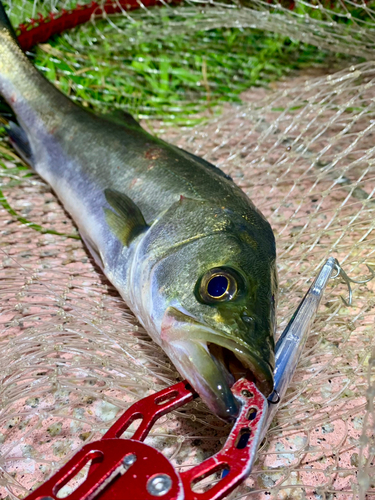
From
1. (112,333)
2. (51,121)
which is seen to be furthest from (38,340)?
(51,121)

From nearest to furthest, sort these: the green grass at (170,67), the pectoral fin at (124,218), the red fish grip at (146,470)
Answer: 1. the red fish grip at (146,470)
2. the pectoral fin at (124,218)
3. the green grass at (170,67)

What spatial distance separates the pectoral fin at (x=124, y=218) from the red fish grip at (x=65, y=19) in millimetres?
2345

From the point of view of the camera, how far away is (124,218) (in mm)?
2193

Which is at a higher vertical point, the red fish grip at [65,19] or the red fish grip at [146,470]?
the red fish grip at [65,19]

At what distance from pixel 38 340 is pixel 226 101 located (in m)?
2.88

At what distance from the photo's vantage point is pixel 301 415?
1.85 metres

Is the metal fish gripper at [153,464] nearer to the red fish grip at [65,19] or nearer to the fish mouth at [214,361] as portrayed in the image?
the fish mouth at [214,361]

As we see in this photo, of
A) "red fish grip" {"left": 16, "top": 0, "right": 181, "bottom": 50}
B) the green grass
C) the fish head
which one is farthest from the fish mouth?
"red fish grip" {"left": 16, "top": 0, "right": 181, "bottom": 50}

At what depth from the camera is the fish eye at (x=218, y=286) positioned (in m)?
1.61

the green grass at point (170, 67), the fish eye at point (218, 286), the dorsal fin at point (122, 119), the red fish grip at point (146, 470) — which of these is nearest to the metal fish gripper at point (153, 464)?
the red fish grip at point (146, 470)

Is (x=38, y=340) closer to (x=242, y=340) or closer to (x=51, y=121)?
(x=242, y=340)

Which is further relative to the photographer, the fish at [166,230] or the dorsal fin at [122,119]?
the dorsal fin at [122,119]

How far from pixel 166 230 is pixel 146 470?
1.04 meters

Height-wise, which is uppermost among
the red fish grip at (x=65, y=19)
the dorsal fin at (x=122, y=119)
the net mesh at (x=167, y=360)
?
the red fish grip at (x=65, y=19)
